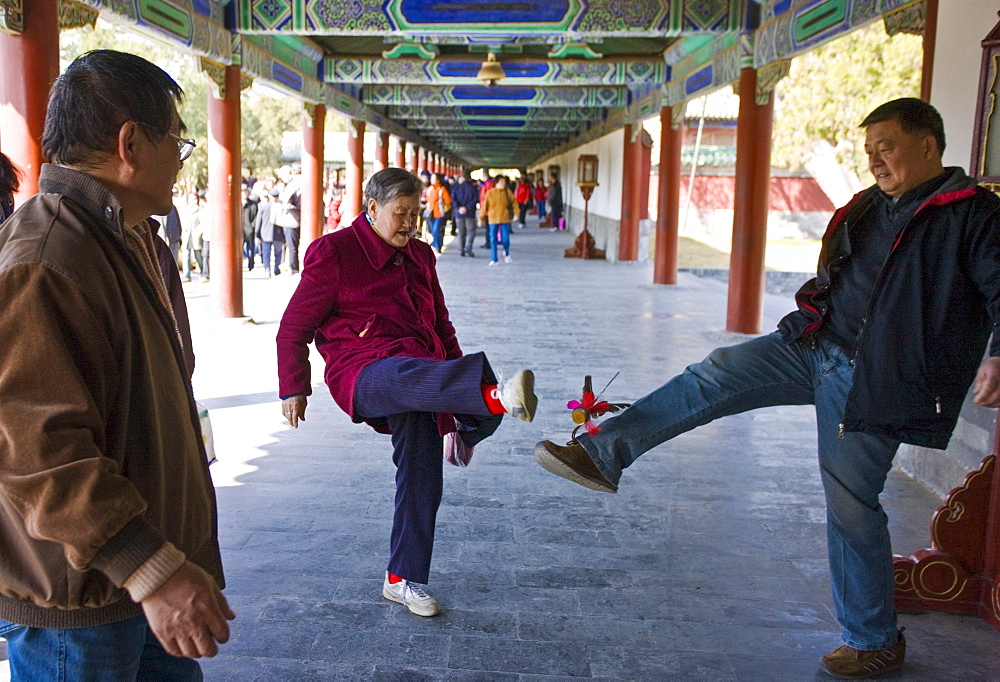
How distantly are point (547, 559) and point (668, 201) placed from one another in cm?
1000

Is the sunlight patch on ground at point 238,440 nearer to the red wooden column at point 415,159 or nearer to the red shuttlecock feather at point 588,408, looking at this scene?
the red shuttlecock feather at point 588,408

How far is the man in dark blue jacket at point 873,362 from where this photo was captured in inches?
96.4

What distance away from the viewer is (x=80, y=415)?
1.35 m

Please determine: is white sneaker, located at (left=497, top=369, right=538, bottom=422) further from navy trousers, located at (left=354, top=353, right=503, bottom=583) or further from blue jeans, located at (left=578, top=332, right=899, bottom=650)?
blue jeans, located at (left=578, top=332, right=899, bottom=650)

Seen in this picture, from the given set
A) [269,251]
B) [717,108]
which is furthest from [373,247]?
[717,108]

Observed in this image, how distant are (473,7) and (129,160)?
27.5 ft

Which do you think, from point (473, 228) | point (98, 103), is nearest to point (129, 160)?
point (98, 103)

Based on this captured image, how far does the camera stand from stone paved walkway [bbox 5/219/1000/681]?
2766 millimetres

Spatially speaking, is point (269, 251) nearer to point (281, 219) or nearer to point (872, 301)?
point (281, 219)

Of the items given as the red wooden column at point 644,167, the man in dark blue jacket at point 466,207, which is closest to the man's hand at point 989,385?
the red wooden column at point 644,167

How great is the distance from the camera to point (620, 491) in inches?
172

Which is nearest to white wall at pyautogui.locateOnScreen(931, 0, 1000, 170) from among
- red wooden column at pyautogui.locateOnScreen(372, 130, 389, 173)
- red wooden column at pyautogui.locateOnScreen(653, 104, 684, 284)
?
red wooden column at pyautogui.locateOnScreen(653, 104, 684, 284)

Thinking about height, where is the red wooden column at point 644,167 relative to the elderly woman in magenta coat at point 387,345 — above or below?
above

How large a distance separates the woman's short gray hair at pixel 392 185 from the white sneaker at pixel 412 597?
1.30 m
